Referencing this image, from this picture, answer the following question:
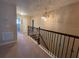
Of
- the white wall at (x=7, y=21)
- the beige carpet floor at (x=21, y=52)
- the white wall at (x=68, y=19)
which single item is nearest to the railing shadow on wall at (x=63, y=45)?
the white wall at (x=68, y=19)

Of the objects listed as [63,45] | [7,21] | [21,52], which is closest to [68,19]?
[63,45]

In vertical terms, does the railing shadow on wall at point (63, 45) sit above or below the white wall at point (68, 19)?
below

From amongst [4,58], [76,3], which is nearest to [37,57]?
[4,58]

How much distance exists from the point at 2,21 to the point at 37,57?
2521 millimetres

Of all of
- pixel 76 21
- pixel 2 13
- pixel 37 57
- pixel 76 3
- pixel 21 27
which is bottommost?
pixel 37 57

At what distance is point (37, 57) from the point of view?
2496mm

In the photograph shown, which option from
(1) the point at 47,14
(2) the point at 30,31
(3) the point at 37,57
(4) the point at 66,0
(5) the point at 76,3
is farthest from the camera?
(2) the point at 30,31

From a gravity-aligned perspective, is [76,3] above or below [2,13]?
above

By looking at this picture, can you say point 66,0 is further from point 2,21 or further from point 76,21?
point 2,21

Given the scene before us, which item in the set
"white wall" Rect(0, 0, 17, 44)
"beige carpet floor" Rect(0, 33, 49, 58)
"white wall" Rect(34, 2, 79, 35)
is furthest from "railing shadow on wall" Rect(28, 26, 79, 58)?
"white wall" Rect(0, 0, 17, 44)

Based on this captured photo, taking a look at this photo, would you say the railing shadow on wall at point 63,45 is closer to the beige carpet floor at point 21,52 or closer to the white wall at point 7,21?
the beige carpet floor at point 21,52

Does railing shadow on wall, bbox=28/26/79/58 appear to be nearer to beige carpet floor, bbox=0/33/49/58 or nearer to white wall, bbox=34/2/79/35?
white wall, bbox=34/2/79/35

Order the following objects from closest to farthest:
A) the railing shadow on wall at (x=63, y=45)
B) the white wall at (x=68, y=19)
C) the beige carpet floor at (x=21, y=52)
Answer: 1. the beige carpet floor at (x=21, y=52)
2. the railing shadow on wall at (x=63, y=45)
3. the white wall at (x=68, y=19)

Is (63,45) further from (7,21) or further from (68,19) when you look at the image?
(7,21)
